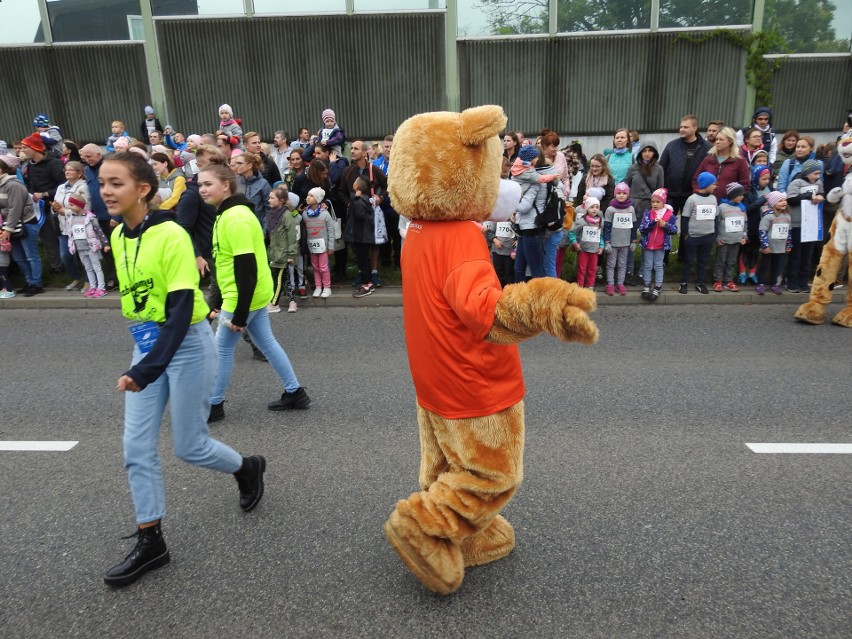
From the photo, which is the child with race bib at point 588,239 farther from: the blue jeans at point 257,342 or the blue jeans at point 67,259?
the blue jeans at point 67,259

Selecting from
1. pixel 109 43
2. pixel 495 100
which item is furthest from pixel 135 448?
pixel 109 43

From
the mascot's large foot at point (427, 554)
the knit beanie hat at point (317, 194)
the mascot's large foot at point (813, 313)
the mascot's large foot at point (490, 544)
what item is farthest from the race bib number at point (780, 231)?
the mascot's large foot at point (427, 554)

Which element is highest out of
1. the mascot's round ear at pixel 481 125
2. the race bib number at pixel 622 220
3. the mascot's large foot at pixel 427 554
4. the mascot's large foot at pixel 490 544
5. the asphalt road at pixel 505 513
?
the mascot's round ear at pixel 481 125

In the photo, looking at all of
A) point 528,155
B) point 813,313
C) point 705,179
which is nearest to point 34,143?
point 528,155

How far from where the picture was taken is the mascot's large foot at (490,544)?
10.7 ft

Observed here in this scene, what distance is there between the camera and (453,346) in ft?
9.14

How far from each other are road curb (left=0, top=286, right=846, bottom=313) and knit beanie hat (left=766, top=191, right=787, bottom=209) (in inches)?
47.5

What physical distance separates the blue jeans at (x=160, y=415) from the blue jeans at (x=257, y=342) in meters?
1.65

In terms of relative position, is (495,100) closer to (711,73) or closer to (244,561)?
(711,73)

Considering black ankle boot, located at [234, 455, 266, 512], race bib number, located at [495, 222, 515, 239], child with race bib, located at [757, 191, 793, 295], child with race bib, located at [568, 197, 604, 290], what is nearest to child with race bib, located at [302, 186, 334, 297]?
race bib number, located at [495, 222, 515, 239]

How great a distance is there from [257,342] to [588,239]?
207 inches

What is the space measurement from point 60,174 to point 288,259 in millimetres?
4748

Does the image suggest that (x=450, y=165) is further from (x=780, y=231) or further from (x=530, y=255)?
(x=780, y=231)

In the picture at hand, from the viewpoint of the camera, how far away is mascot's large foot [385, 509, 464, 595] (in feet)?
9.35
